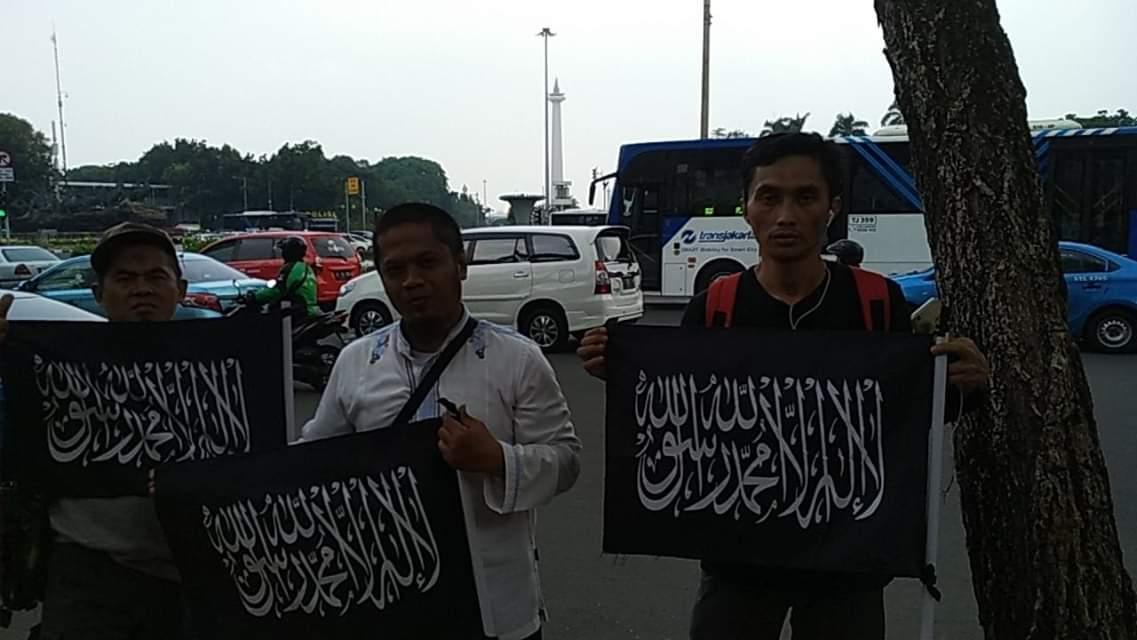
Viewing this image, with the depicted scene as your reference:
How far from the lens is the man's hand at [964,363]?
2.10 meters

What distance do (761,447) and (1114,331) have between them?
1158cm

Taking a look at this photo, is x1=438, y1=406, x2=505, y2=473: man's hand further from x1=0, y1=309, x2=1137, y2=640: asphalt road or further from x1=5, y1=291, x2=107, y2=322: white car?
x1=5, y1=291, x2=107, y2=322: white car

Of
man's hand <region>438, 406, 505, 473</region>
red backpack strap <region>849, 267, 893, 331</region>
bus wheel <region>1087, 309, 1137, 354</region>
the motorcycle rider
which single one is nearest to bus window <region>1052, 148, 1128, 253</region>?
bus wheel <region>1087, 309, 1137, 354</region>

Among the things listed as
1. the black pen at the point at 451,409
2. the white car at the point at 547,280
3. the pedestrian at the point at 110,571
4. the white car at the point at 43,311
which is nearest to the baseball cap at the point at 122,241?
the pedestrian at the point at 110,571

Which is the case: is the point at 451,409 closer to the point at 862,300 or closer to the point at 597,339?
the point at 597,339

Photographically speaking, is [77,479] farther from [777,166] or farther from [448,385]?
[777,166]

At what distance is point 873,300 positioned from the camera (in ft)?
7.37

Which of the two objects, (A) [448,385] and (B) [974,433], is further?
(B) [974,433]

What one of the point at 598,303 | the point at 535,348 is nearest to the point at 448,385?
the point at 535,348

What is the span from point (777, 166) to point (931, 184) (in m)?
0.70

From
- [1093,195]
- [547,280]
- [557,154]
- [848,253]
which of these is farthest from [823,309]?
[557,154]

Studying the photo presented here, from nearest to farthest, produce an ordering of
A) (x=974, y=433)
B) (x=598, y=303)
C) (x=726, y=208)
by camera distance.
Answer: (x=974, y=433), (x=598, y=303), (x=726, y=208)

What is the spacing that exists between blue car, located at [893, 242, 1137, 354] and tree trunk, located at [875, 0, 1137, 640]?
31.7 feet

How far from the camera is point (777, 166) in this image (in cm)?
221
